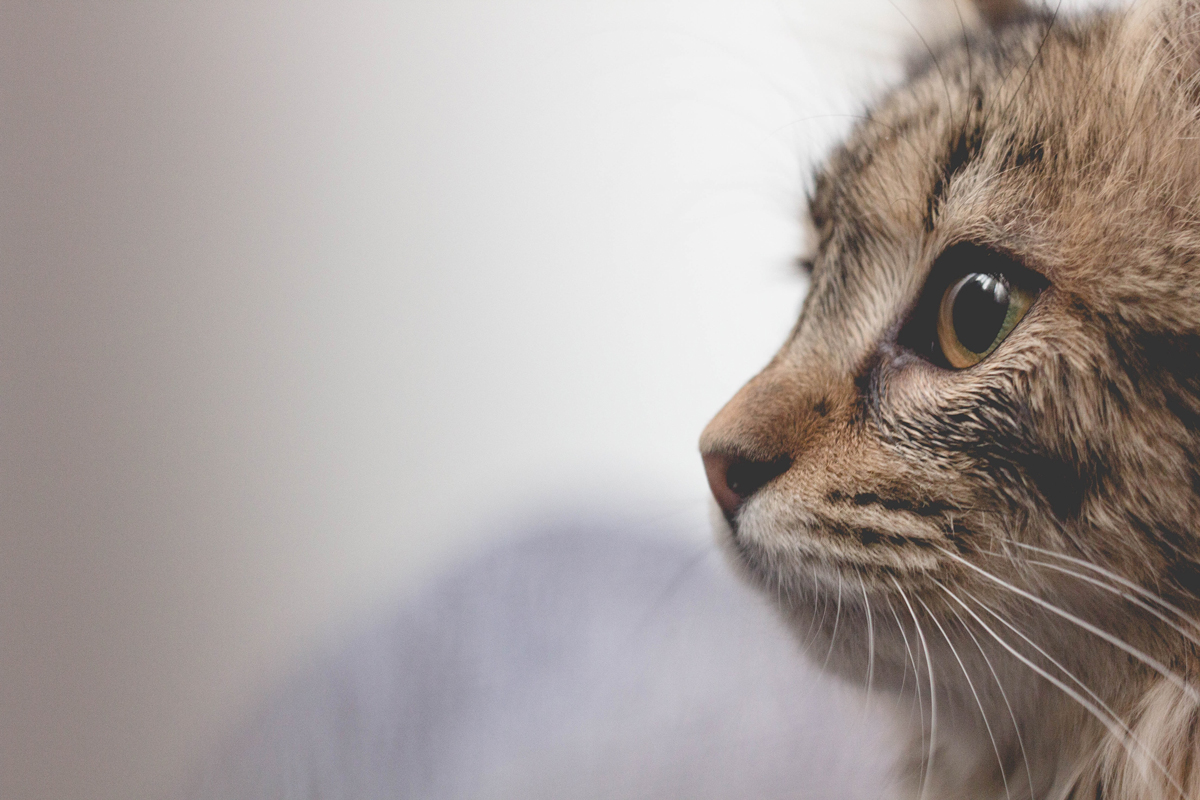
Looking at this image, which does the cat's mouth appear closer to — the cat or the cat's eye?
the cat

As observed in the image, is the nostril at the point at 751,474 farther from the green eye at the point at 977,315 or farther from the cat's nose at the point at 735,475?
the green eye at the point at 977,315

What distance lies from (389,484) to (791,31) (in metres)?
0.54

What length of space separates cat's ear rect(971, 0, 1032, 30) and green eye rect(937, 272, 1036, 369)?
0.94 ft

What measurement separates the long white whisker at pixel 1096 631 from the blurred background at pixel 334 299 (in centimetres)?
27

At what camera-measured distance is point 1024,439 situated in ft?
1.66

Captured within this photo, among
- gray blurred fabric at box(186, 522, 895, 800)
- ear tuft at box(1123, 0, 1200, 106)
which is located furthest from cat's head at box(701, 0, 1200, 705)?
gray blurred fabric at box(186, 522, 895, 800)

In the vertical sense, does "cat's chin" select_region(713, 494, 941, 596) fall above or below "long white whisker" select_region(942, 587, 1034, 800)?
above

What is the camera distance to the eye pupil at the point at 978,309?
0.55m

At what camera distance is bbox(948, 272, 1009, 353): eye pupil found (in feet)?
1.80

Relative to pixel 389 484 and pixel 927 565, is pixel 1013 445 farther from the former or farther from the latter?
pixel 389 484

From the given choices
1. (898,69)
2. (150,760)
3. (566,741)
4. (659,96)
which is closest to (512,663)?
(566,741)

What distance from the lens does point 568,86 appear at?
2.46ft

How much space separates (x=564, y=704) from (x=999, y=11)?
2.30ft

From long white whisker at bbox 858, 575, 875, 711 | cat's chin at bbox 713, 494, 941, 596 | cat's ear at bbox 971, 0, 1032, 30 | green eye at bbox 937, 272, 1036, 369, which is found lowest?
long white whisker at bbox 858, 575, 875, 711
